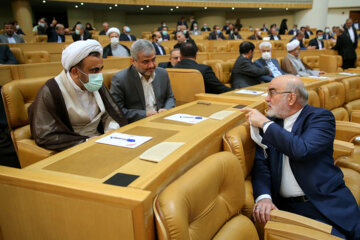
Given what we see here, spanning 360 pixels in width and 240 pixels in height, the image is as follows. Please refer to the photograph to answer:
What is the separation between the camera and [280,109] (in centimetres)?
172

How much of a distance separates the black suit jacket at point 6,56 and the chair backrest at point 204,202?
5406mm

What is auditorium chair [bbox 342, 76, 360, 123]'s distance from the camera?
3.35 m

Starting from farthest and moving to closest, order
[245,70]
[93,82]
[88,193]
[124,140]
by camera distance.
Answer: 1. [245,70]
2. [93,82]
3. [124,140]
4. [88,193]

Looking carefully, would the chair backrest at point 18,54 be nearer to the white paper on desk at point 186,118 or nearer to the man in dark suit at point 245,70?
the man in dark suit at point 245,70

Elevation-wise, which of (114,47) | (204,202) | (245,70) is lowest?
(204,202)

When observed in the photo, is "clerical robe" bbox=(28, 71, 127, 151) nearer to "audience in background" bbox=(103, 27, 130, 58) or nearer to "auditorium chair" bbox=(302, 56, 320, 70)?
"audience in background" bbox=(103, 27, 130, 58)

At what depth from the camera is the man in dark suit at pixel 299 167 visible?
1534 mm

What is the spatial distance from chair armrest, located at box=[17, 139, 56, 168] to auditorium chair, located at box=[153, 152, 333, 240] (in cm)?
115

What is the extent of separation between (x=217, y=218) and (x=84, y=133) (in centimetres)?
127

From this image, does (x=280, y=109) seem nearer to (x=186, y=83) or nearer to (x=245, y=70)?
(x=186, y=83)

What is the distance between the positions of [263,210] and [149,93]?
161 cm

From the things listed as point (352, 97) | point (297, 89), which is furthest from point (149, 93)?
point (352, 97)

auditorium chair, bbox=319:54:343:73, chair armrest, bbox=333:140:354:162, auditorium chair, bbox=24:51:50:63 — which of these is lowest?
chair armrest, bbox=333:140:354:162

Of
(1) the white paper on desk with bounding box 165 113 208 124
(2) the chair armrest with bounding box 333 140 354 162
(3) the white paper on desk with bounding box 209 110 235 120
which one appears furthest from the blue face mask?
(2) the chair armrest with bounding box 333 140 354 162
